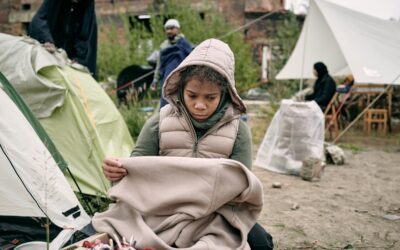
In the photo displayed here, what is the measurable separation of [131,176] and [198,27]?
29.0 feet

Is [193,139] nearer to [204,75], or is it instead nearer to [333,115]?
[204,75]

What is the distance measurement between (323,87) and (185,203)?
628 centimetres

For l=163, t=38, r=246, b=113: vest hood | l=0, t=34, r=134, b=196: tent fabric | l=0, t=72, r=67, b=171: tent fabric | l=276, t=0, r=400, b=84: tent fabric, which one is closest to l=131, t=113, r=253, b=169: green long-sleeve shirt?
l=163, t=38, r=246, b=113: vest hood

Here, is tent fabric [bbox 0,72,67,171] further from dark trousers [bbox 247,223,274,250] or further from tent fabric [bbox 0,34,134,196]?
dark trousers [bbox 247,223,274,250]

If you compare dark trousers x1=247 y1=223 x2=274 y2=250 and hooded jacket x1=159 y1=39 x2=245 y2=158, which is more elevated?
hooded jacket x1=159 y1=39 x2=245 y2=158

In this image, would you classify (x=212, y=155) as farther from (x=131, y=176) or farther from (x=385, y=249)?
(x=385, y=249)

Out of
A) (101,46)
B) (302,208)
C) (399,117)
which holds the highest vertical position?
(101,46)

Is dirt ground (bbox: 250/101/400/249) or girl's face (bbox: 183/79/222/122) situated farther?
dirt ground (bbox: 250/101/400/249)

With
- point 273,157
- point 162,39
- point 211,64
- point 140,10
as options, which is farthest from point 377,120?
point 211,64

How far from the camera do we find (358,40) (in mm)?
6598

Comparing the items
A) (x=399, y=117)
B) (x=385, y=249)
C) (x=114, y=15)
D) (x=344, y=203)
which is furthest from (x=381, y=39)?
(x=114, y=15)

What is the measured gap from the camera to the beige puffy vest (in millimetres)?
1577

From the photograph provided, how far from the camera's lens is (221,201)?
129 cm

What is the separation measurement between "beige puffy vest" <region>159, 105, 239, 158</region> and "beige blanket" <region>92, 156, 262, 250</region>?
10.1 inches
